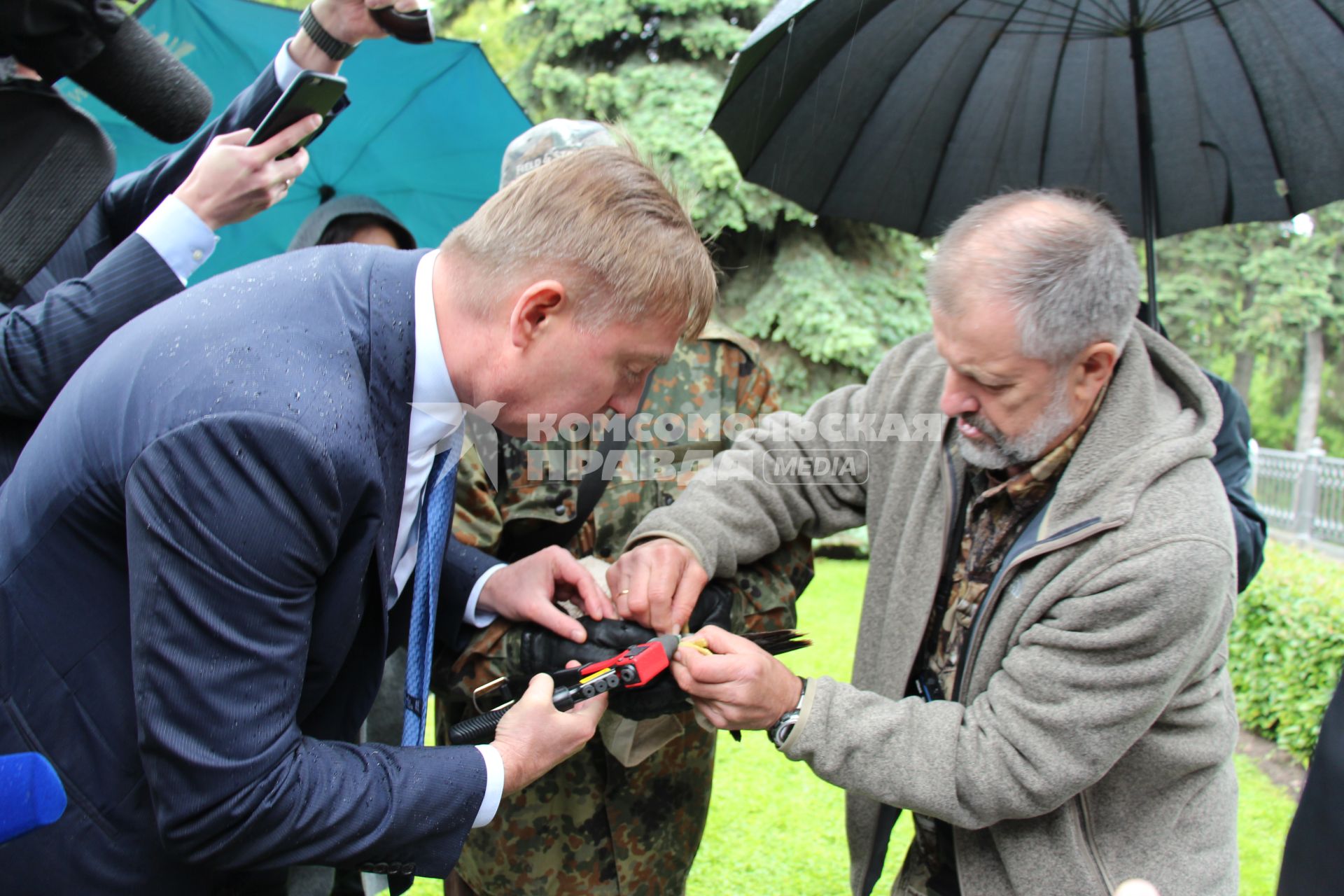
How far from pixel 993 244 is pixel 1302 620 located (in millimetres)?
5086

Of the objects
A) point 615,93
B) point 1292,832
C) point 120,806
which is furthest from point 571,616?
point 615,93

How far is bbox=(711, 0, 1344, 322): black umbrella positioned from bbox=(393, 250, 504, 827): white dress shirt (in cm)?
125

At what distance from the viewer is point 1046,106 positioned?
2.76m

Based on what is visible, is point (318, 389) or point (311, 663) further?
point (311, 663)

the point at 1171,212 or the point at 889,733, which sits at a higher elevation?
the point at 1171,212

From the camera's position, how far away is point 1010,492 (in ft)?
6.68

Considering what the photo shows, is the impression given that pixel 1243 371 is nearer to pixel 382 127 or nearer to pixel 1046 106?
pixel 382 127

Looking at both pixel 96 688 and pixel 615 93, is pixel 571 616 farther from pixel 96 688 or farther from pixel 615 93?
pixel 615 93

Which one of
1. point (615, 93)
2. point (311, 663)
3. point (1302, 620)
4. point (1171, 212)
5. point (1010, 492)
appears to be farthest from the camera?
point (615, 93)

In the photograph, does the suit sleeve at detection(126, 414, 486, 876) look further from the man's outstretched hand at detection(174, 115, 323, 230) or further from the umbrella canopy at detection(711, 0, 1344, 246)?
the umbrella canopy at detection(711, 0, 1344, 246)

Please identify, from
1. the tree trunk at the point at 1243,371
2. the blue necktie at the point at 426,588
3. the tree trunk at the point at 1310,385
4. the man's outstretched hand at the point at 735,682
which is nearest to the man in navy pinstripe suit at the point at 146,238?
the blue necktie at the point at 426,588

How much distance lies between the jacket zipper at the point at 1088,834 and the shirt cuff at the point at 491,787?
44.6 inches

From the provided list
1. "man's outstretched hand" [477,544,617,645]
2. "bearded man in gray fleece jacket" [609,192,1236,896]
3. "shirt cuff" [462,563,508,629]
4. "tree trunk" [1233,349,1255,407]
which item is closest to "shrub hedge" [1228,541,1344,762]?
"bearded man in gray fleece jacket" [609,192,1236,896]

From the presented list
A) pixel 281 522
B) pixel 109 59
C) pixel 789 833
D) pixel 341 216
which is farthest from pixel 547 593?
pixel 789 833
